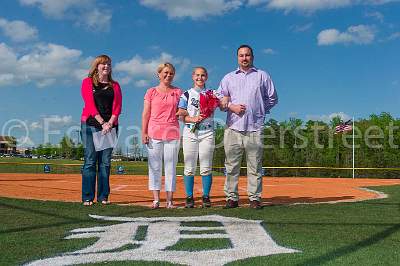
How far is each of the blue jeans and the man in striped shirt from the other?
1597mm

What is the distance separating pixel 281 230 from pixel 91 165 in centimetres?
301

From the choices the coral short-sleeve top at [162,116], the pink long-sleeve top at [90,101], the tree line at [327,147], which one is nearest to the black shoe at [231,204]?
the coral short-sleeve top at [162,116]

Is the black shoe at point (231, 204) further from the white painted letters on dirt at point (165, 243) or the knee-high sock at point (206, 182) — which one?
the white painted letters on dirt at point (165, 243)

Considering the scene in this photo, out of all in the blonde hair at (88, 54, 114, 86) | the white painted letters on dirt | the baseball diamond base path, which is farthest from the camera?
the baseball diamond base path

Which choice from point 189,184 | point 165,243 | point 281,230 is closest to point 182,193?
point 189,184

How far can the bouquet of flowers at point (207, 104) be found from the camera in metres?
5.52

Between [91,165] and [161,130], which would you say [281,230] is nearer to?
[161,130]

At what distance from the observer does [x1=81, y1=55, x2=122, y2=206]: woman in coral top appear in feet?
19.2

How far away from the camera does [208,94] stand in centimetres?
561

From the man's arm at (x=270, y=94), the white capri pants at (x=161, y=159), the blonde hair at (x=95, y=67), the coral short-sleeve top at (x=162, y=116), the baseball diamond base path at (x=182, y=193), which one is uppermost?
the blonde hair at (x=95, y=67)

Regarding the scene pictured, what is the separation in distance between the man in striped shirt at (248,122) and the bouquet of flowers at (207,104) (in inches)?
7.8

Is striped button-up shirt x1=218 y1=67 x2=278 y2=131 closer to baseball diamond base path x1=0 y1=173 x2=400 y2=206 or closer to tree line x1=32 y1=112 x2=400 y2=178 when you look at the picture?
baseball diamond base path x1=0 y1=173 x2=400 y2=206

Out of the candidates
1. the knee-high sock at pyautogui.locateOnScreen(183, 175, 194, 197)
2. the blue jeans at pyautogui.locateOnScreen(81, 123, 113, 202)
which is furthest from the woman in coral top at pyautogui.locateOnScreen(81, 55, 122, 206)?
the knee-high sock at pyautogui.locateOnScreen(183, 175, 194, 197)

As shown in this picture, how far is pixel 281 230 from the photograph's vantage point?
3.86m
